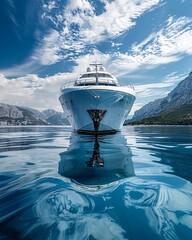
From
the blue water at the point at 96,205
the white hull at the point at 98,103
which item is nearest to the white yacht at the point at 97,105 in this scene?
the white hull at the point at 98,103

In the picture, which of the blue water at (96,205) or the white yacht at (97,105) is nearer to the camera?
the blue water at (96,205)

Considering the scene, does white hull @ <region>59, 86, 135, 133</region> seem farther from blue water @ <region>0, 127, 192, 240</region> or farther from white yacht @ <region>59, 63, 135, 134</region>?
blue water @ <region>0, 127, 192, 240</region>

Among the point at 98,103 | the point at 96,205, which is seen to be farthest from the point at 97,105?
the point at 96,205

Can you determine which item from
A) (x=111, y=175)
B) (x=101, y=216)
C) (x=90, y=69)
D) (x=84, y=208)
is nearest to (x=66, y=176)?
(x=111, y=175)

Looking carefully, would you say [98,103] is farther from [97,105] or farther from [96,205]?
[96,205]

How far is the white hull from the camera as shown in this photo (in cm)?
2111

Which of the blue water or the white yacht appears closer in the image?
the blue water

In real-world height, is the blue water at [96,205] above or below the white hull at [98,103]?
below

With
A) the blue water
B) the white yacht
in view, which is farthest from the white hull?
the blue water

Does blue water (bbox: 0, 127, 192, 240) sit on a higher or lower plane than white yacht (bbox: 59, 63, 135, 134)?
lower

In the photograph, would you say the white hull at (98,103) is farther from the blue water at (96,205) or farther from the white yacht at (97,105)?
the blue water at (96,205)

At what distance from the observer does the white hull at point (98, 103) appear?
21.1 meters

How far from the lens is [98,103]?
832 inches

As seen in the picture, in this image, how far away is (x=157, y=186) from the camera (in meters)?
5.80
